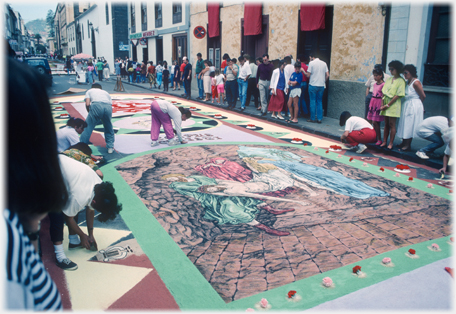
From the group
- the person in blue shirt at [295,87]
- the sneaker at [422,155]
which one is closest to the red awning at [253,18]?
the person in blue shirt at [295,87]

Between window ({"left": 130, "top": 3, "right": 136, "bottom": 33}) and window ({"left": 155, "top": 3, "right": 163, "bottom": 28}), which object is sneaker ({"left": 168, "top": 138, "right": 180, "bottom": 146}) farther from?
window ({"left": 130, "top": 3, "right": 136, "bottom": 33})

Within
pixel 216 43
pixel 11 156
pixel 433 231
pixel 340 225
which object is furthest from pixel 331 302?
pixel 216 43

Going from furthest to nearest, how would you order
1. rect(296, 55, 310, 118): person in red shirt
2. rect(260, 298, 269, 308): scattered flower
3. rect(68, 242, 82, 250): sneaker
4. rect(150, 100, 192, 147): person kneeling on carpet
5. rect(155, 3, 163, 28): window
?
rect(155, 3, 163, 28): window → rect(296, 55, 310, 118): person in red shirt → rect(150, 100, 192, 147): person kneeling on carpet → rect(68, 242, 82, 250): sneaker → rect(260, 298, 269, 308): scattered flower

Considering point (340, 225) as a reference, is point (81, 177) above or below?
above

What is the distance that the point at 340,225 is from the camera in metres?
3.90

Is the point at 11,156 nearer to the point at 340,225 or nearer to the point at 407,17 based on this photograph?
the point at 340,225

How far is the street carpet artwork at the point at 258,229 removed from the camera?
2787mm

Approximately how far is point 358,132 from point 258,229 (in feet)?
14.0

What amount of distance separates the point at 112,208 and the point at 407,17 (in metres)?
8.50

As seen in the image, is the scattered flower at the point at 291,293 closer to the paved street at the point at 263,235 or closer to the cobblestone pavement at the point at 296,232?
the paved street at the point at 263,235

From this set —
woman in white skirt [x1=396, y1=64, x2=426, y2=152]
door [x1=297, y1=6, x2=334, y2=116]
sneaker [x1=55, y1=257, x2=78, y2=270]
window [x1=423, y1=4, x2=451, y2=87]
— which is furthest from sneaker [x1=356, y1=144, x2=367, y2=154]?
sneaker [x1=55, y1=257, x2=78, y2=270]

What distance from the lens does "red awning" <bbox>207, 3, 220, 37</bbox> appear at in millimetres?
16703

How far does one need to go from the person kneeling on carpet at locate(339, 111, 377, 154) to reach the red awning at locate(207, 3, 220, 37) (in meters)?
11.3

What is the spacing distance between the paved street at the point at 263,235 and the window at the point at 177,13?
55.1ft
